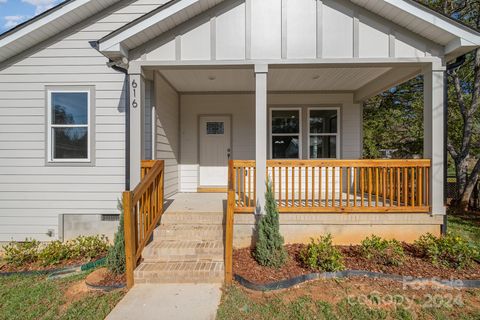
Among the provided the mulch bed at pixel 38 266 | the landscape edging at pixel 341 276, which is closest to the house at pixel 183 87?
the mulch bed at pixel 38 266

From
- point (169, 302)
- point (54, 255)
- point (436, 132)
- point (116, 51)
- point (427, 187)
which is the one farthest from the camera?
point (427, 187)

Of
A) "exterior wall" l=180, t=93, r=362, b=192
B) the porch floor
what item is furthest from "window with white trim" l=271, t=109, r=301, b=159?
the porch floor

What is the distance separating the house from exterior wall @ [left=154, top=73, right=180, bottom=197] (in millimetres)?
45

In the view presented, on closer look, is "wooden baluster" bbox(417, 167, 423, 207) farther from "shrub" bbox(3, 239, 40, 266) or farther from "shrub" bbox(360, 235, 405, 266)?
"shrub" bbox(3, 239, 40, 266)

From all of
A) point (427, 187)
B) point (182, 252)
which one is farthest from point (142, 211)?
point (427, 187)

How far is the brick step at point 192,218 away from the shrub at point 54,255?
5.18 ft

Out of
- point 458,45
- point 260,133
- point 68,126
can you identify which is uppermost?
point 458,45

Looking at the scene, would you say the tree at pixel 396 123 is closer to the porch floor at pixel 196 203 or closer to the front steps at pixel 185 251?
the porch floor at pixel 196 203

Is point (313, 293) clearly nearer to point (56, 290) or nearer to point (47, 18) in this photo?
point (56, 290)

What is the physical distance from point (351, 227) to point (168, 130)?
4.22 metres

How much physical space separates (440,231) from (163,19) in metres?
5.63

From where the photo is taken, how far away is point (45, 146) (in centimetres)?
487

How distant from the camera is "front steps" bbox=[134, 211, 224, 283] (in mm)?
3502

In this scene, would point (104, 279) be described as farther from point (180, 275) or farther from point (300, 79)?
point (300, 79)
